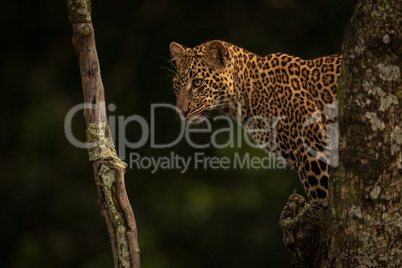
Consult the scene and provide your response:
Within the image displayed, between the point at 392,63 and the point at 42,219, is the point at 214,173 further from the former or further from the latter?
the point at 392,63

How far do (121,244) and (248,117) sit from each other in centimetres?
259

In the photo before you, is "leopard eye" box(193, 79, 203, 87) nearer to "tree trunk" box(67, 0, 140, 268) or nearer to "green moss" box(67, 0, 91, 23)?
"tree trunk" box(67, 0, 140, 268)

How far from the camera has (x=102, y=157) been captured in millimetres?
5070

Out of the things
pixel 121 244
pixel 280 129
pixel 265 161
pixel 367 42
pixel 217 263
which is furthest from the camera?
pixel 217 263

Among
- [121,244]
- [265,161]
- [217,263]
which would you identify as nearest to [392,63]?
[121,244]

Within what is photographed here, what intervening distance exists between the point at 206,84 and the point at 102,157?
87.8 inches

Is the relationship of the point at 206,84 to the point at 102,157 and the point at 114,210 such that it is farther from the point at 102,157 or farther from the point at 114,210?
the point at 114,210

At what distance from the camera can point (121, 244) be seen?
4.95 m

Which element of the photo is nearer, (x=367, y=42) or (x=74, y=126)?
(x=367, y=42)

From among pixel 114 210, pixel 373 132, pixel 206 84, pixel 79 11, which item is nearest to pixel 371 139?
pixel 373 132

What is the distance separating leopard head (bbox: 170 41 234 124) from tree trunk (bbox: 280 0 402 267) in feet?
8.68

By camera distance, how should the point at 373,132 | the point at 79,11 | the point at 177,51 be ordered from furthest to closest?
1. the point at 177,51
2. the point at 79,11
3. the point at 373,132

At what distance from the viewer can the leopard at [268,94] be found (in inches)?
268

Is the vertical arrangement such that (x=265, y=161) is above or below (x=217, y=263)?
above
